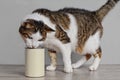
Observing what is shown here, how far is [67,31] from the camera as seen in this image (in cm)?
105

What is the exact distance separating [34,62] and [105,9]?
0.44 m

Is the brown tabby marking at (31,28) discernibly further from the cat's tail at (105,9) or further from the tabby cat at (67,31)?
the cat's tail at (105,9)

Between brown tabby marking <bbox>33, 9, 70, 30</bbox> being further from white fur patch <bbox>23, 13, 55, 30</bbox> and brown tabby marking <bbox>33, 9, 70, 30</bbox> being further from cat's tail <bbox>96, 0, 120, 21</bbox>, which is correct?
cat's tail <bbox>96, 0, 120, 21</bbox>

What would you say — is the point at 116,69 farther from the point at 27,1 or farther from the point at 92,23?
the point at 27,1

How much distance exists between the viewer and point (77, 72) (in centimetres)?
107

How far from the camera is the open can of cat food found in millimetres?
957

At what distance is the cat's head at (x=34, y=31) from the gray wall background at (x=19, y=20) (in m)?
0.25

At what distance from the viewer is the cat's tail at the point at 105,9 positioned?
1158 mm

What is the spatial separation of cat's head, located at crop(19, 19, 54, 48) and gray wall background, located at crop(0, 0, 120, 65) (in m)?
0.25

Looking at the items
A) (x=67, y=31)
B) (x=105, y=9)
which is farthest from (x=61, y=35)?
(x=105, y=9)

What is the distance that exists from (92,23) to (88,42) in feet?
0.28

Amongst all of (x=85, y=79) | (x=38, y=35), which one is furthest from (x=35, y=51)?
(x=85, y=79)

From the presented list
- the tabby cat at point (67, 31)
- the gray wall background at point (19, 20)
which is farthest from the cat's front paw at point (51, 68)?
the gray wall background at point (19, 20)

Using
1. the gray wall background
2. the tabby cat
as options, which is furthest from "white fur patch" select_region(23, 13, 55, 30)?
the gray wall background
